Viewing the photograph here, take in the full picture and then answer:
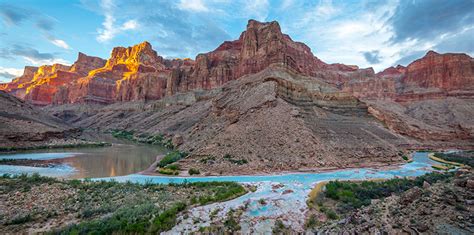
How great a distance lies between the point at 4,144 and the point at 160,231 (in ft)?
115

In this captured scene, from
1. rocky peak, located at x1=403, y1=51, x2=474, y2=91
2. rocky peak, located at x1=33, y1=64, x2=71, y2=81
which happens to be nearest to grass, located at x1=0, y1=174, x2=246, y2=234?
rocky peak, located at x1=403, y1=51, x2=474, y2=91

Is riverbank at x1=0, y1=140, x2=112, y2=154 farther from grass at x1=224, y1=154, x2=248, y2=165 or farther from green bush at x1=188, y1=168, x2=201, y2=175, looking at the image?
grass at x1=224, y1=154, x2=248, y2=165

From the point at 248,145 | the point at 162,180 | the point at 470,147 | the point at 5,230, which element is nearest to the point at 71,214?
the point at 5,230

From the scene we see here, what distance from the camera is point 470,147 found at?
148 feet

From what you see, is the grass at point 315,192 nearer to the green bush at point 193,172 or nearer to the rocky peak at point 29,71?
the green bush at point 193,172

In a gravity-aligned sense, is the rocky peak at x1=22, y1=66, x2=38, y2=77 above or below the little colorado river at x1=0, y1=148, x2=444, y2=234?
above

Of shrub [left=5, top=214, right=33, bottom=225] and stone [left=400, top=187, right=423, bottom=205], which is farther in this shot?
shrub [left=5, top=214, right=33, bottom=225]

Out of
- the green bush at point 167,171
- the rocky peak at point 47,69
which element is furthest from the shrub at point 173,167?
the rocky peak at point 47,69

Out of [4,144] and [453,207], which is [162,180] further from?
[4,144]

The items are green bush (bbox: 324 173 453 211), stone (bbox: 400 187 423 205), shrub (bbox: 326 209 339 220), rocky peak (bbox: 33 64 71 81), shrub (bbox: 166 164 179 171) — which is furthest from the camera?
rocky peak (bbox: 33 64 71 81)

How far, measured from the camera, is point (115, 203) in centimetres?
1195

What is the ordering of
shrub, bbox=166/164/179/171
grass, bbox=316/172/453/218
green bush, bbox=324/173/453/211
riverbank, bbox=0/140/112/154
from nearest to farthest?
grass, bbox=316/172/453/218, green bush, bbox=324/173/453/211, shrub, bbox=166/164/179/171, riverbank, bbox=0/140/112/154

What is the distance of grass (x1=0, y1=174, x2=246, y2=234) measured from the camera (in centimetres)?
922

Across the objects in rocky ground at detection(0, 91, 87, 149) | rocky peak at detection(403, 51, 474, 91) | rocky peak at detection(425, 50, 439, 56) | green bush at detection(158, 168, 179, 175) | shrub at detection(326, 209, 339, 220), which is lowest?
shrub at detection(326, 209, 339, 220)
